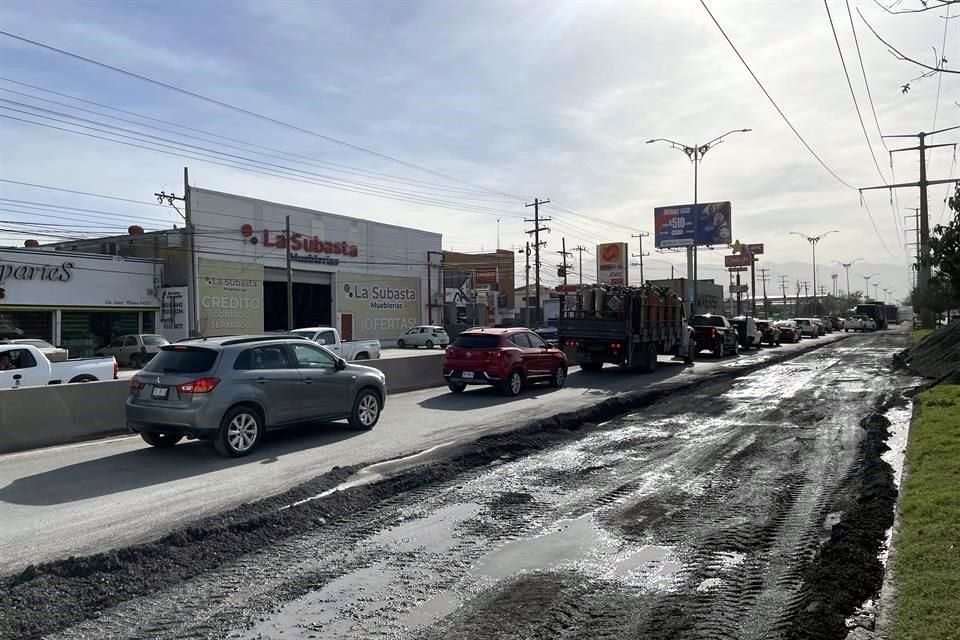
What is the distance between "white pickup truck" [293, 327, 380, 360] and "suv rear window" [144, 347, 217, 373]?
1209 centimetres

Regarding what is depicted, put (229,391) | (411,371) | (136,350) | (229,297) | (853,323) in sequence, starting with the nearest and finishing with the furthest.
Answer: (229,391) < (411,371) < (136,350) < (229,297) < (853,323)

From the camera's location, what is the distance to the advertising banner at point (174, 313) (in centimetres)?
4234

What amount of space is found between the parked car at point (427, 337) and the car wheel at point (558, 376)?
3512 cm

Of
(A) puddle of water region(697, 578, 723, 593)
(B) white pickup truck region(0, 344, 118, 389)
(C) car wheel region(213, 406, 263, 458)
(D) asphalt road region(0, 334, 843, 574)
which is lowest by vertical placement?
(A) puddle of water region(697, 578, 723, 593)

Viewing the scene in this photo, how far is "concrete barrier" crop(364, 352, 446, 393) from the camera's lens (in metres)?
19.1

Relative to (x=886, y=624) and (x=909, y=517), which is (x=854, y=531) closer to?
(x=909, y=517)

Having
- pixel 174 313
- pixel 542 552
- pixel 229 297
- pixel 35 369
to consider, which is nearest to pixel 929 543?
pixel 542 552

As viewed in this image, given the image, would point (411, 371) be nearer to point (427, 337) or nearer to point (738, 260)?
point (427, 337)

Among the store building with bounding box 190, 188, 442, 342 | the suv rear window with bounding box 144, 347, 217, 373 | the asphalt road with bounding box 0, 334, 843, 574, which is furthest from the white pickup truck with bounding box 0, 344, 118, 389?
the store building with bounding box 190, 188, 442, 342

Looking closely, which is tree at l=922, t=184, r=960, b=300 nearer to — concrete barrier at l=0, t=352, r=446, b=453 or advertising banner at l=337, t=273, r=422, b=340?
concrete barrier at l=0, t=352, r=446, b=453

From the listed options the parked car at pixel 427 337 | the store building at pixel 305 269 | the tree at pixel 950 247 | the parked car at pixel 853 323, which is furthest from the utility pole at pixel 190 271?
the parked car at pixel 853 323

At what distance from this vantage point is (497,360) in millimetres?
17250

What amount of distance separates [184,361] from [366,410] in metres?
3.38

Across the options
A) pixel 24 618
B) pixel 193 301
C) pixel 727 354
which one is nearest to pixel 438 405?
pixel 24 618
